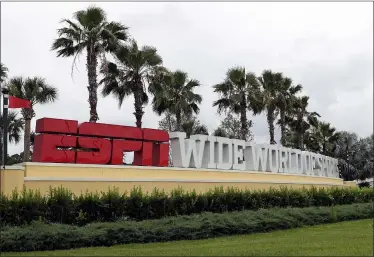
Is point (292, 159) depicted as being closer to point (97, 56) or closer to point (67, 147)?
point (97, 56)

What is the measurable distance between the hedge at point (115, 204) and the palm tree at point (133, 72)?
697 cm

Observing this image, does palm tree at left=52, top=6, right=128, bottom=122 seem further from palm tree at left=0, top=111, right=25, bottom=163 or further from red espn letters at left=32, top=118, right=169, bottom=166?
palm tree at left=0, top=111, right=25, bottom=163

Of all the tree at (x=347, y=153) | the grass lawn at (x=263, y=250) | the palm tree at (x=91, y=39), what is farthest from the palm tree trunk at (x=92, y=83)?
the tree at (x=347, y=153)

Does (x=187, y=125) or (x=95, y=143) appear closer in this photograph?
(x=95, y=143)

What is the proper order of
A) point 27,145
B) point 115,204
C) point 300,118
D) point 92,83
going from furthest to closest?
point 300,118 → point 27,145 → point 92,83 → point 115,204

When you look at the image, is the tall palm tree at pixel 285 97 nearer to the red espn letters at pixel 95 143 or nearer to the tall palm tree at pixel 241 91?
the tall palm tree at pixel 241 91

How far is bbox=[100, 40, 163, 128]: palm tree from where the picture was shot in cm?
2445

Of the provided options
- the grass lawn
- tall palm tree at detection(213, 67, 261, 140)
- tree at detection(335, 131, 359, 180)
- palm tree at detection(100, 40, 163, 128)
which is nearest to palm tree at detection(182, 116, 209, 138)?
tall palm tree at detection(213, 67, 261, 140)

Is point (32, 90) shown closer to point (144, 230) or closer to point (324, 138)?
point (144, 230)

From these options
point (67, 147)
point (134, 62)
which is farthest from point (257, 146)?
point (67, 147)

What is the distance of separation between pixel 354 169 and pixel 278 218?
31675 millimetres

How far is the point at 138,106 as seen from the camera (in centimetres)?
2503

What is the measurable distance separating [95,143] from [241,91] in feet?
48.1

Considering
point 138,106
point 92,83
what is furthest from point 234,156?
point 92,83
